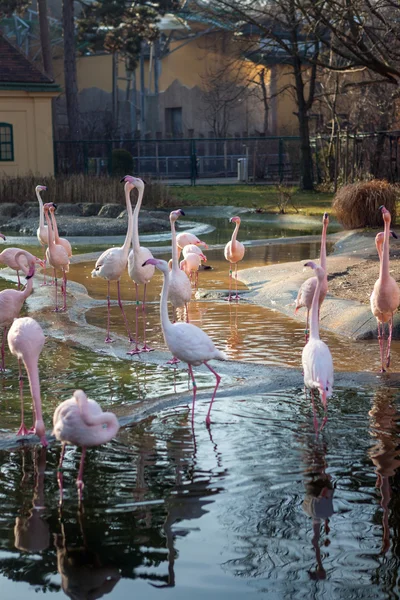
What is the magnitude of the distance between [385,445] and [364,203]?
39.0 ft

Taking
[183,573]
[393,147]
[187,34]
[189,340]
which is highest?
[187,34]

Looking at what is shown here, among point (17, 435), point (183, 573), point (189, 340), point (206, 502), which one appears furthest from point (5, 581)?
point (189, 340)

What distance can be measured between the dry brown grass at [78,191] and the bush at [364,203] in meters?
7.42

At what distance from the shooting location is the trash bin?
1241 inches

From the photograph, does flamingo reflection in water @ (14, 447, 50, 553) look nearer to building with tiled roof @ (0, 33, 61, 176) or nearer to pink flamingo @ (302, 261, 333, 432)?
pink flamingo @ (302, 261, 333, 432)

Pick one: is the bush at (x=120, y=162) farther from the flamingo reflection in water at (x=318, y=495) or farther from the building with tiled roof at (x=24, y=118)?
the flamingo reflection in water at (x=318, y=495)

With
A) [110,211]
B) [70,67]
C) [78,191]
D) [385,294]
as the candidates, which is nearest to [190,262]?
[385,294]

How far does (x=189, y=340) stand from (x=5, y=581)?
248cm

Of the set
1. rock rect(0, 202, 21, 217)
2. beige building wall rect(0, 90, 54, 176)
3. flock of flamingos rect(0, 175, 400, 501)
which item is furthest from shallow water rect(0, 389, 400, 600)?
beige building wall rect(0, 90, 54, 176)

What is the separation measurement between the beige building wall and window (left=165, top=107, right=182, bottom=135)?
1339 cm

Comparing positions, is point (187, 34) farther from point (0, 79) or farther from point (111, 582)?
point (111, 582)

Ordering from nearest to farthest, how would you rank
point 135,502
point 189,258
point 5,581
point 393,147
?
point 5,581 → point 135,502 → point 189,258 → point 393,147

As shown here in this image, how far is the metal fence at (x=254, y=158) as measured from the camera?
83.7ft

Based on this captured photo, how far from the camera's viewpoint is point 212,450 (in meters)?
5.71
